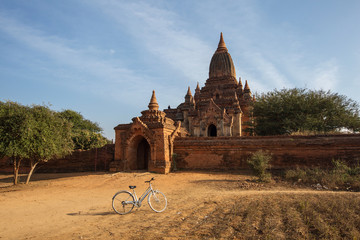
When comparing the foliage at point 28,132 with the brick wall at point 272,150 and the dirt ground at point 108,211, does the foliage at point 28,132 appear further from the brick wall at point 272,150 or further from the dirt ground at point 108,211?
the brick wall at point 272,150

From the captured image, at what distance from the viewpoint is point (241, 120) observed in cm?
2822

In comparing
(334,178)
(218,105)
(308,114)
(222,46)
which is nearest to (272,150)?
(334,178)

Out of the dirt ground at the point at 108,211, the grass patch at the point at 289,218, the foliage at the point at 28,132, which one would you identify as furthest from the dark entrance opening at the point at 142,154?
the grass patch at the point at 289,218

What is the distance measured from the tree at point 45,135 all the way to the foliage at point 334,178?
501 inches

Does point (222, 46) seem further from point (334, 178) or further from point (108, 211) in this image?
point (108, 211)

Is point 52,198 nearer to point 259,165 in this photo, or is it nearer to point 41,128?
point 41,128

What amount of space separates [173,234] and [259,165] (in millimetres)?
7433

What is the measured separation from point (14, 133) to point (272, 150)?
47.3 feet

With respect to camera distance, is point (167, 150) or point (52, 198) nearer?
point (52, 198)

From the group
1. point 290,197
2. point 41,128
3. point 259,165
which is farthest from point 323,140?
point 41,128

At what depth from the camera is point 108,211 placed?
7.25 m

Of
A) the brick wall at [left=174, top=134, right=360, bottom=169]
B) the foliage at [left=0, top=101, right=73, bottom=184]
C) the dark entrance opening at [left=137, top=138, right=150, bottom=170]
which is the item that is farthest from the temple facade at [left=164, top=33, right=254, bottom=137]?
the foliage at [left=0, top=101, right=73, bottom=184]

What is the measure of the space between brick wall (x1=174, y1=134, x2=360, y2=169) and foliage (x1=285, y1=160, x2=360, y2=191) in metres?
1.09

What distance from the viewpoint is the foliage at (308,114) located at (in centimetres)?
1961
